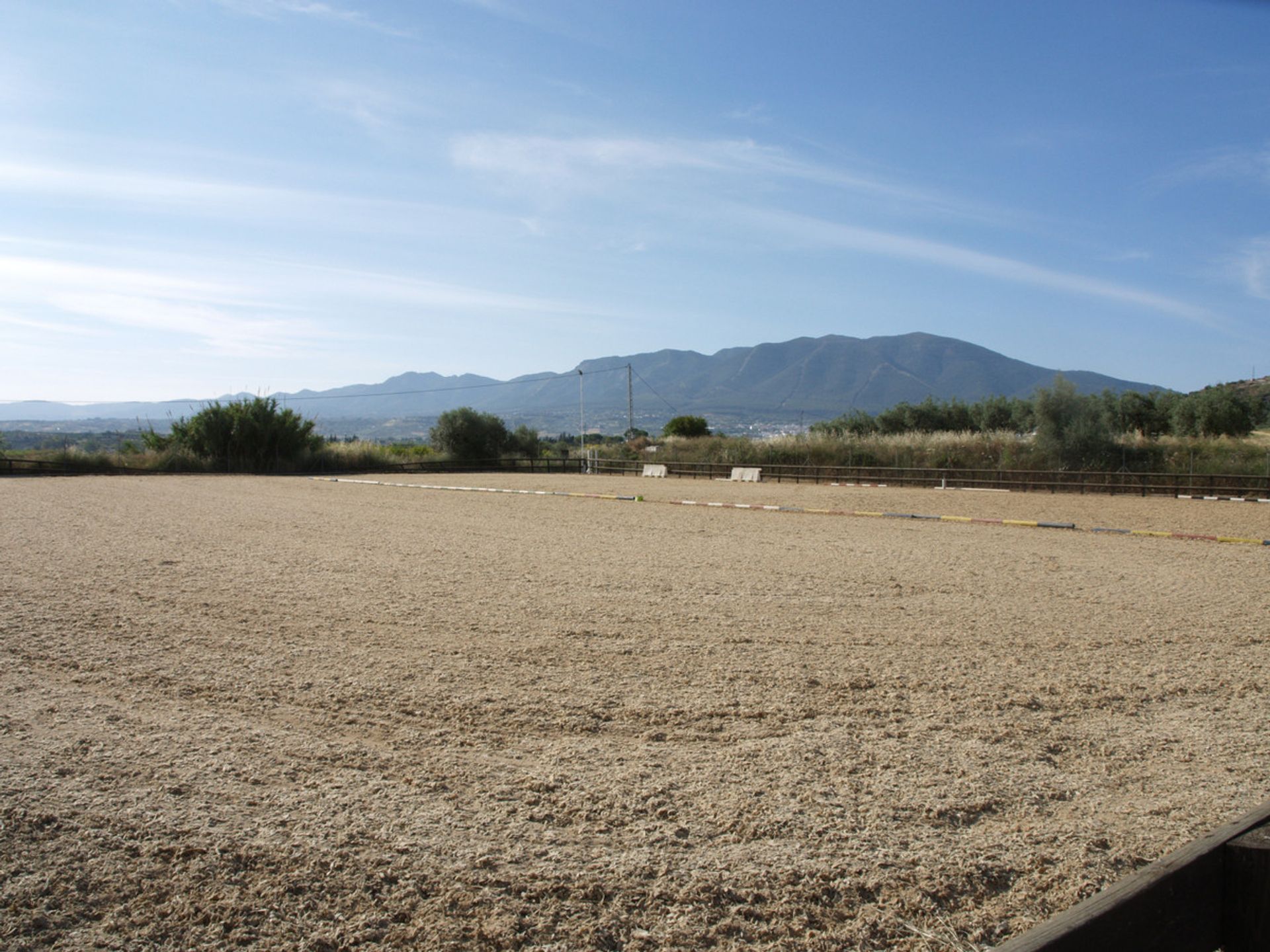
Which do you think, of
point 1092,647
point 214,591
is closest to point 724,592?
point 1092,647

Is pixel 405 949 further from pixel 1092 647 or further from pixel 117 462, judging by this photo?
pixel 117 462

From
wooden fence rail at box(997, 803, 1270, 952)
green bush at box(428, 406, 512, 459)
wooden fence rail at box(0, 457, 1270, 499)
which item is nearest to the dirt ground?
wooden fence rail at box(997, 803, 1270, 952)

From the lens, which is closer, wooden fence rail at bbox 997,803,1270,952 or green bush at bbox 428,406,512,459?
wooden fence rail at bbox 997,803,1270,952

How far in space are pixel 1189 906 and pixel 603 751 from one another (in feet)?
9.33

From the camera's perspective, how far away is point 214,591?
28.4ft

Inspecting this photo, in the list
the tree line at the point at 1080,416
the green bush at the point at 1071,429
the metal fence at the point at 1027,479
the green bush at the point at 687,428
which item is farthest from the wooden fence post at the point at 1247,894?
the green bush at the point at 687,428

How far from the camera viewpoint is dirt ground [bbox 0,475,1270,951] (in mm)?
2914

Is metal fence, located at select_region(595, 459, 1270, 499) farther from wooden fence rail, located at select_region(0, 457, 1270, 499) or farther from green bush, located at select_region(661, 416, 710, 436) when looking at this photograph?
green bush, located at select_region(661, 416, 710, 436)

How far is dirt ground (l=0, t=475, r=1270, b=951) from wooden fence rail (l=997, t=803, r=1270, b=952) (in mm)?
924

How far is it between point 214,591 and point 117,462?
3350 centimetres

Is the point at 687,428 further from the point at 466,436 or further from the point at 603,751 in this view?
the point at 603,751

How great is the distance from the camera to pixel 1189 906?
1874 mm

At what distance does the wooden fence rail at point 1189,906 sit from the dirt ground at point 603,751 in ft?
3.03

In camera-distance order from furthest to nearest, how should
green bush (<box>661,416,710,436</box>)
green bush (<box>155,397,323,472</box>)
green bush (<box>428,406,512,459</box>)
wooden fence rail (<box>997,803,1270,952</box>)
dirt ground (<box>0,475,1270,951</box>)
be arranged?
green bush (<box>661,416,710,436</box>), green bush (<box>428,406,512,459</box>), green bush (<box>155,397,323,472</box>), dirt ground (<box>0,475,1270,951</box>), wooden fence rail (<box>997,803,1270,952</box>)
